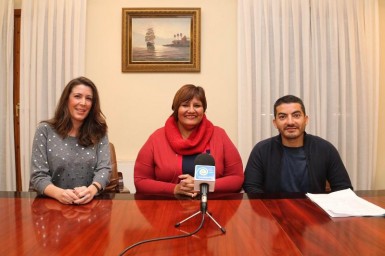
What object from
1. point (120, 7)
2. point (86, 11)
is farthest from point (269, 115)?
point (86, 11)

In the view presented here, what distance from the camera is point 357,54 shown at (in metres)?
3.15

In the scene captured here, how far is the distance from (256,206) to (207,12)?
232cm

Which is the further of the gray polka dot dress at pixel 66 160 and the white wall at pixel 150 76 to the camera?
the white wall at pixel 150 76

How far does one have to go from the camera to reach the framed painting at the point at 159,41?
3.20 metres

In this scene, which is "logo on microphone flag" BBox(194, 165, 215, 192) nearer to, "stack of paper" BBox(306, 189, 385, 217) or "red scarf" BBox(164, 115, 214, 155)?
"stack of paper" BBox(306, 189, 385, 217)

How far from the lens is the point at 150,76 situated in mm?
3264

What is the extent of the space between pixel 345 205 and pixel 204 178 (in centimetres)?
70

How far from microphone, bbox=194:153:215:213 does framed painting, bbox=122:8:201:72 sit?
2167 mm

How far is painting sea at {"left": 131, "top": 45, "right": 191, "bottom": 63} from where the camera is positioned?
3.21 meters

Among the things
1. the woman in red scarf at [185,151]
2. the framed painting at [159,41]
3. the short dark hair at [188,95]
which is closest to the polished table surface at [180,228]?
the woman in red scarf at [185,151]

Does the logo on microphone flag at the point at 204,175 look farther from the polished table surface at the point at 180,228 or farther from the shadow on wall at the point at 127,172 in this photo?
the shadow on wall at the point at 127,172

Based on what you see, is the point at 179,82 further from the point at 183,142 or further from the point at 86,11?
the point at 183,142

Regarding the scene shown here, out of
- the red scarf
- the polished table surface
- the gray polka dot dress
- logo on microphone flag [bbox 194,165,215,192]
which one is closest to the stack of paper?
the polished table surface

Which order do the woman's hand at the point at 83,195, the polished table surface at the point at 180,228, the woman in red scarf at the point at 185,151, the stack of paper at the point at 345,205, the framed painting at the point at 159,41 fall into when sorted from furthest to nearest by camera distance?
1. the framed painting at the point at 159,41
2. the woman in red scarf at the point at 185,151
3. the woman's hand at the point at 83,195
4. the stack of paper at the point at 345,205
5. the polished table surface at the point at 180,228
